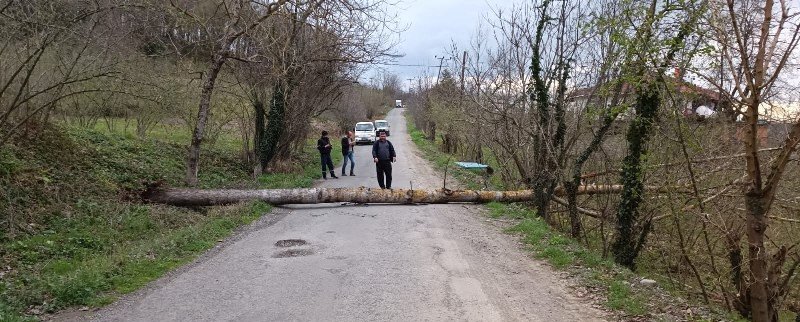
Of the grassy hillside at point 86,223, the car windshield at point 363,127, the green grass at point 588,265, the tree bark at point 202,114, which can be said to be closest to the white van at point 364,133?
the car windshield at point 363,127

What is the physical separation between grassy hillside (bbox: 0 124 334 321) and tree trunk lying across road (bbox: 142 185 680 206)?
1.06 ft

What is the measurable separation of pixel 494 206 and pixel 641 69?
598 centimetres

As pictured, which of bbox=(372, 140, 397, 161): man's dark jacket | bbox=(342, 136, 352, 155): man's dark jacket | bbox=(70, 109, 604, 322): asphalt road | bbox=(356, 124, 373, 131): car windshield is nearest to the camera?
bbox=(70, 109, 604, 322): asphalt road

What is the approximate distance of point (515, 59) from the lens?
16.3m

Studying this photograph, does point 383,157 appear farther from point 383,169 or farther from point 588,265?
point 588,265

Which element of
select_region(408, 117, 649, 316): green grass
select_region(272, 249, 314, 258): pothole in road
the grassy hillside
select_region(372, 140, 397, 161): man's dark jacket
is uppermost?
select_region(372, 140, 397, 161): man's dark jacket

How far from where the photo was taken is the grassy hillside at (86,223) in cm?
614

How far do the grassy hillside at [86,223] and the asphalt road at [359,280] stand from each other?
0.44 meters

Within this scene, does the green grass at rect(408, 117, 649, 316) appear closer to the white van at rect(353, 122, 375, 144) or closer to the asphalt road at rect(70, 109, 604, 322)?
the asphalt road at rect(70, 109, 604, 322)

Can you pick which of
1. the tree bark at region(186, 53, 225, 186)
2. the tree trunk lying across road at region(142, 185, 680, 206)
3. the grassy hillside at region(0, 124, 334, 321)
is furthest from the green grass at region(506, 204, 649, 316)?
the tree bark at region(186, 53, 225, 186)

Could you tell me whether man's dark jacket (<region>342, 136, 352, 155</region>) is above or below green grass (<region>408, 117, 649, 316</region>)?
above

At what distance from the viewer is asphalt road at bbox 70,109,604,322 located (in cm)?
557

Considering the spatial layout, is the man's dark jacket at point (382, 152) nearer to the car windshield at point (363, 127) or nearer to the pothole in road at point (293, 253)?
the pothole in road at point (293, 253)

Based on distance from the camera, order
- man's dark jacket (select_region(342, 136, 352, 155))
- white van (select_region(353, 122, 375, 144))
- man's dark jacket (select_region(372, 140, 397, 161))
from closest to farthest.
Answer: man's dark jacket (select_region(372, 140, 397, 161)), man's dark jacket (select_region(342, 136, 352, 155)), white van (select_region(353, 122, 375, 144))
